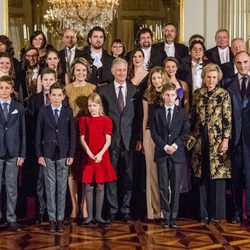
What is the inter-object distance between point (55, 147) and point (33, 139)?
0.58 metres

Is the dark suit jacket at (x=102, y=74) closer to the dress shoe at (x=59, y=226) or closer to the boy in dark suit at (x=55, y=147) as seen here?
the boy in dark suit at (x=55, y=147)

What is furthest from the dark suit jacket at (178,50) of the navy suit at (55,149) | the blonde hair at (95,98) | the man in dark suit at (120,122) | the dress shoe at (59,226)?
the dress shoe at (59,226)

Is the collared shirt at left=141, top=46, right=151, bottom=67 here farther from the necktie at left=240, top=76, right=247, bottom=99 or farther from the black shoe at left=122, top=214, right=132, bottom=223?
the black shoe at left=122, top=214, right=132, bottom=223

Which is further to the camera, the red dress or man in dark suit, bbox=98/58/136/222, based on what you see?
man in dark suit, bbox=98/58/136/222

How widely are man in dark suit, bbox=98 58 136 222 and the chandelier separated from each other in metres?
3.70

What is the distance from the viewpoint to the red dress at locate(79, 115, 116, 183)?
20.7 feet

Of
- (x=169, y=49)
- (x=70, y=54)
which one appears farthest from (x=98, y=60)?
(x=169, y=49)

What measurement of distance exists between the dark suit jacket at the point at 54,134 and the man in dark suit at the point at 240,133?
150 centimetres

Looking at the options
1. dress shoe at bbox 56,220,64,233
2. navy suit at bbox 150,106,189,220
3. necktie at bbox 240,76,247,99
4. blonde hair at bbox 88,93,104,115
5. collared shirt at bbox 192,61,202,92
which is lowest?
dress shoe at bbox 56,220,64,233

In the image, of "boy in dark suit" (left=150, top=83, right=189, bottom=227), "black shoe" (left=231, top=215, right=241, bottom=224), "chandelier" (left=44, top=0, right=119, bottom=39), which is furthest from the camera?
"chandelier" (left=44, top=0, right=119, bottom=39)

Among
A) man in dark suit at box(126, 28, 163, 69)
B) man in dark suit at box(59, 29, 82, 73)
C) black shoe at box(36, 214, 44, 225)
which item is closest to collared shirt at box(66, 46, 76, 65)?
man in dark suit at box(59, 29, 82, 73)

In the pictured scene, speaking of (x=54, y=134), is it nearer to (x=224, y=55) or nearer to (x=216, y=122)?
(x=216, y=122)

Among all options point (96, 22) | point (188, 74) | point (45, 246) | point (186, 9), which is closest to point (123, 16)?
point (96, 22)

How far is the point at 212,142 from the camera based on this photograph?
6.38m
